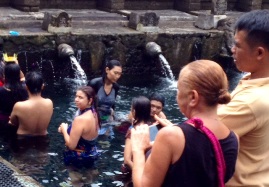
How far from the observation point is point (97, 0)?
49.7 ft

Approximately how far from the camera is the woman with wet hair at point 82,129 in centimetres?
594

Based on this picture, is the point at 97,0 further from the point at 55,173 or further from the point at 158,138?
the point at 158,138

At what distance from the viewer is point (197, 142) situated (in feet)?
7.91

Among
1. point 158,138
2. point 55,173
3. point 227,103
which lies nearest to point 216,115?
point 227,103

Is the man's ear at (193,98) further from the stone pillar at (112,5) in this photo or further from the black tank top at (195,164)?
the stone pillar at (112,5)

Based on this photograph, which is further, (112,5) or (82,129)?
(112,5)

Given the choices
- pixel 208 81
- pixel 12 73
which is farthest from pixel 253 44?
pixel 12 73

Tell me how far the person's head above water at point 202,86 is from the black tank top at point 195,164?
0.46 ft

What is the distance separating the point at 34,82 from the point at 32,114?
435 mm

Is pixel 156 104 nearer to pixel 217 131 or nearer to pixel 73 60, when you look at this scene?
pixel 217 131

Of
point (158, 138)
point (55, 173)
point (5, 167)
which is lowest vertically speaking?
point (55, 173)

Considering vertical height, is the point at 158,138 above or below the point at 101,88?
above

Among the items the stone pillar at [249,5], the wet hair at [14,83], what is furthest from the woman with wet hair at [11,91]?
the stone pillar at [249,5]

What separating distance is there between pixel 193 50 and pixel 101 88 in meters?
5.69
